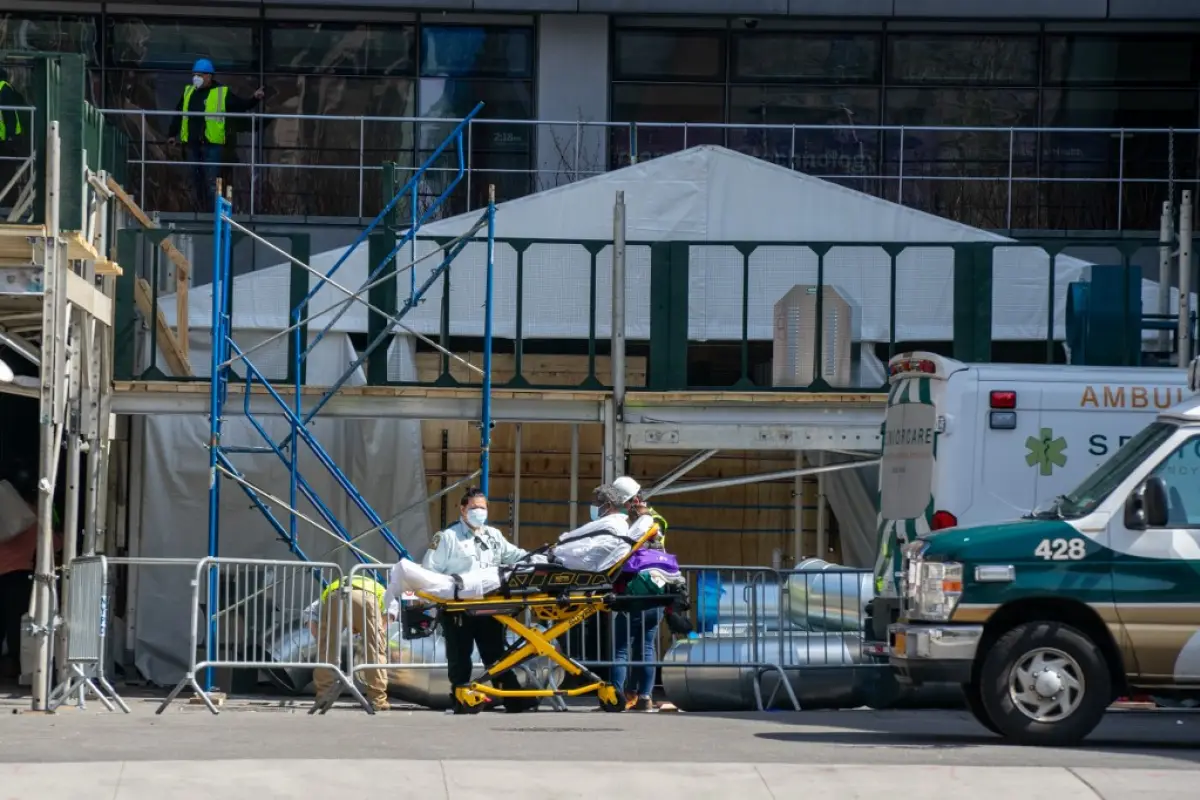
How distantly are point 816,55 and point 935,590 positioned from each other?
627 inches

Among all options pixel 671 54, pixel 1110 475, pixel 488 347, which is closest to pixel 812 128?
pixel 671 54

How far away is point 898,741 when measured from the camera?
12.0m

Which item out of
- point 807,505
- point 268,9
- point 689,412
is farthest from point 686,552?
point 268,9

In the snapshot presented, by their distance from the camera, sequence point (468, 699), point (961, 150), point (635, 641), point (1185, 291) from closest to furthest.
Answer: point (468, 699), point (635, 641), point (1185, 291), point (961, 150)

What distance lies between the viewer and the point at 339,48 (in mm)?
26438

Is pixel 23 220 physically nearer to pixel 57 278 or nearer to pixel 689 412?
pixel 57 278

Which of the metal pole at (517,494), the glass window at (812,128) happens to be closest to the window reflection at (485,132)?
the glass window at (812,128)

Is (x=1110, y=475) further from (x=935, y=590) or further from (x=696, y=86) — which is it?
(x=696, y=86)

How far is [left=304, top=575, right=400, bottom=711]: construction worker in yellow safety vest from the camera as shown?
1504cm

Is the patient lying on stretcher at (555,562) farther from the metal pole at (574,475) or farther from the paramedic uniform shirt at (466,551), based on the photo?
the metal pole at (574,475)

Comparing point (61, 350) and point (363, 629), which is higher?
point (61, 350)

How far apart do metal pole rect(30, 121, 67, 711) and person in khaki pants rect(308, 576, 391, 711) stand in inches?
77.1

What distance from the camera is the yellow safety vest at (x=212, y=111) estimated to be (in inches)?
942

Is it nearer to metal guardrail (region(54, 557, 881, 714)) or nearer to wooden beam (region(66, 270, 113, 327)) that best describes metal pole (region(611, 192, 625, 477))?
metal guardrail (region(54, 557, 881, 714))
